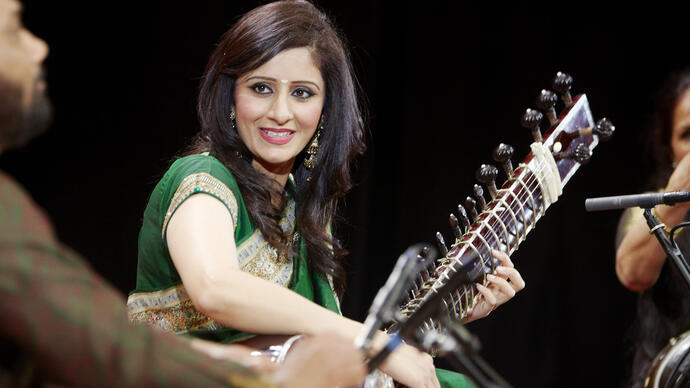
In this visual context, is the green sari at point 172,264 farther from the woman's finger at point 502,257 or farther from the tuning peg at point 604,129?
the tuning peg at point 604,129

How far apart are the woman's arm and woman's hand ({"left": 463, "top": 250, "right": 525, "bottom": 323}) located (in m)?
0.51

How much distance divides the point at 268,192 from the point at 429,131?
2149 mm

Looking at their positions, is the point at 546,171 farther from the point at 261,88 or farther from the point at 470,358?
the point at 470,358

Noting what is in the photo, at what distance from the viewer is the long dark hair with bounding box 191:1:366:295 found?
2422 millimetres

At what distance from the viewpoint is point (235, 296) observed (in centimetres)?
187

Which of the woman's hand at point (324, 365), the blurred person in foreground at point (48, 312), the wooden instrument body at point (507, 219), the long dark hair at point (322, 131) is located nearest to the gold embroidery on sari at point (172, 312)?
the long dark hair at point (322, 131)

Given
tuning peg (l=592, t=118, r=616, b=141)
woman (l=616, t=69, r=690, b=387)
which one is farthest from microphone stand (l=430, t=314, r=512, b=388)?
woman (l=616, t=69, r=690, b=387)

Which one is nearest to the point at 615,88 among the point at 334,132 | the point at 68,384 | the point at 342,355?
the point at 334,132

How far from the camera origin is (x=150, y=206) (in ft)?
7.61

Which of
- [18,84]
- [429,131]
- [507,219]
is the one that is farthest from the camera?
[429,131]

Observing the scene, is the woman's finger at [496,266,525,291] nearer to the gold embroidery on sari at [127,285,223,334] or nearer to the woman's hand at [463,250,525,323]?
the woman's hand at [463,250,525,323]

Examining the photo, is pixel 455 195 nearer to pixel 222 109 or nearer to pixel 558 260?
pixel 558 260

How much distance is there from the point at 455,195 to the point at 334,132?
1.93 metres

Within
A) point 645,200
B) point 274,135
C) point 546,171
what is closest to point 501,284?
point 546,171
